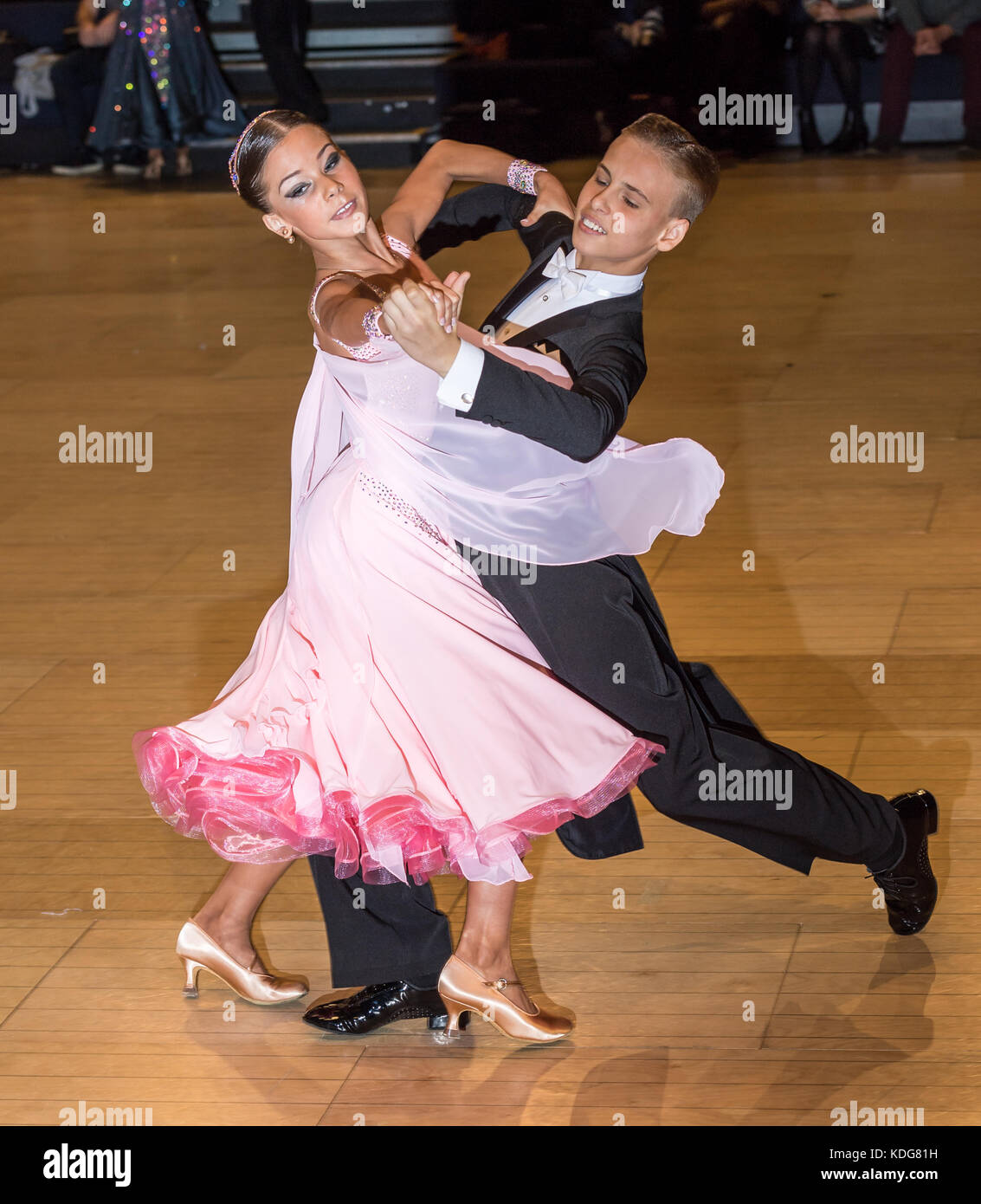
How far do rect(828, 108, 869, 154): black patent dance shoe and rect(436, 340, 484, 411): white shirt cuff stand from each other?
8.97 meters

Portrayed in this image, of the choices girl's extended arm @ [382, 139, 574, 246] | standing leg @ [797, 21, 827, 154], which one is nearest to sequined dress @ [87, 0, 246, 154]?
standing leg @ [797, 21, 827, 154]

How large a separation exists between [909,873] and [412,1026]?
0.88 m

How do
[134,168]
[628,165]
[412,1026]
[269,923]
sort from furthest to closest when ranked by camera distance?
[134,168] → [269,923] → [412,1026] → [628,165]

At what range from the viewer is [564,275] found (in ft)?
7.76

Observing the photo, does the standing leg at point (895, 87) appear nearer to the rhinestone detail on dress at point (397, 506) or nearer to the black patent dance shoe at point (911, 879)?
the black patent dance shoe at point (911, 879)

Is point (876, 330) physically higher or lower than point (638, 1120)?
lower

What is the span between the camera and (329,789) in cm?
231

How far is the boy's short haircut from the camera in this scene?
2293 millimetres

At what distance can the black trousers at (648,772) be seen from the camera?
7.73 feet

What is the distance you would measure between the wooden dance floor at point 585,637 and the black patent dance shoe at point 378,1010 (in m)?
0.02

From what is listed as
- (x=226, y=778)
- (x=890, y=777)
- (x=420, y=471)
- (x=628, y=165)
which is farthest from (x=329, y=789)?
(x=890, y=777)

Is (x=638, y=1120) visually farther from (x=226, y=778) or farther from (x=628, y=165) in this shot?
(x=628, y=165)

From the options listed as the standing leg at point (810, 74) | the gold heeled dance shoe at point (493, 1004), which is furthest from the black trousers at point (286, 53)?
the gold heeled dance shoe at point (493, 1004)

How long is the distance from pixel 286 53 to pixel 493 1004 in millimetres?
9200
